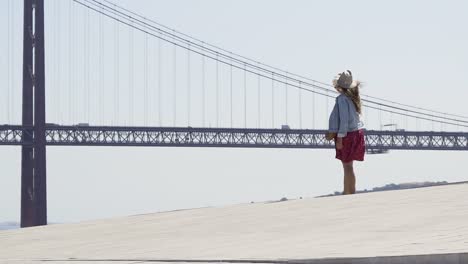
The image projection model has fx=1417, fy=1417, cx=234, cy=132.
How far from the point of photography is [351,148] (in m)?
10.5

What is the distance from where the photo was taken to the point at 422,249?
564cm

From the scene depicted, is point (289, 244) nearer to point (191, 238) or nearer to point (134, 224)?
point (191, 238)

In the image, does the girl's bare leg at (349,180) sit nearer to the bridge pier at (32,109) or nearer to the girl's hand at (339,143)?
the girl's hand at (339,143)

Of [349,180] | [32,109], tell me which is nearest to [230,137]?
[32,109]

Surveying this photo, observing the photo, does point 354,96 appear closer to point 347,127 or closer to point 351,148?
point 347,127

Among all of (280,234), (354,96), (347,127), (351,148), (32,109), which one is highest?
(32,109)

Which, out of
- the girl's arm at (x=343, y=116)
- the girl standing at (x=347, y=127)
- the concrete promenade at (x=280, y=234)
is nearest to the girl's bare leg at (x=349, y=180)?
the girl standing at (x=347, y=127)

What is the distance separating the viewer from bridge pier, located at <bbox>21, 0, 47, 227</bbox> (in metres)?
56.2

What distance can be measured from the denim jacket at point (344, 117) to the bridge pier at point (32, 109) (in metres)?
45.5

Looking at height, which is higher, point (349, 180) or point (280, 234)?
point (349, 180)

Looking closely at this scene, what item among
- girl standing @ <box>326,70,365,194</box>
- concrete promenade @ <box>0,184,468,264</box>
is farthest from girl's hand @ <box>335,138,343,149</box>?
concrete promenade @ <box>0,184,468,264</box>

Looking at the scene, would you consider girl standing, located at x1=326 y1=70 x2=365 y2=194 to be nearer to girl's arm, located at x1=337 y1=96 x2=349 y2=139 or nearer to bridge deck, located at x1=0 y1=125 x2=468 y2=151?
girl's arm, located at x1=337 y1=96 x2=349 y2=139

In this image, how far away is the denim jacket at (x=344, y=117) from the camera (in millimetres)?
10430

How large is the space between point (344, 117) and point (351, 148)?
25 centimetres
